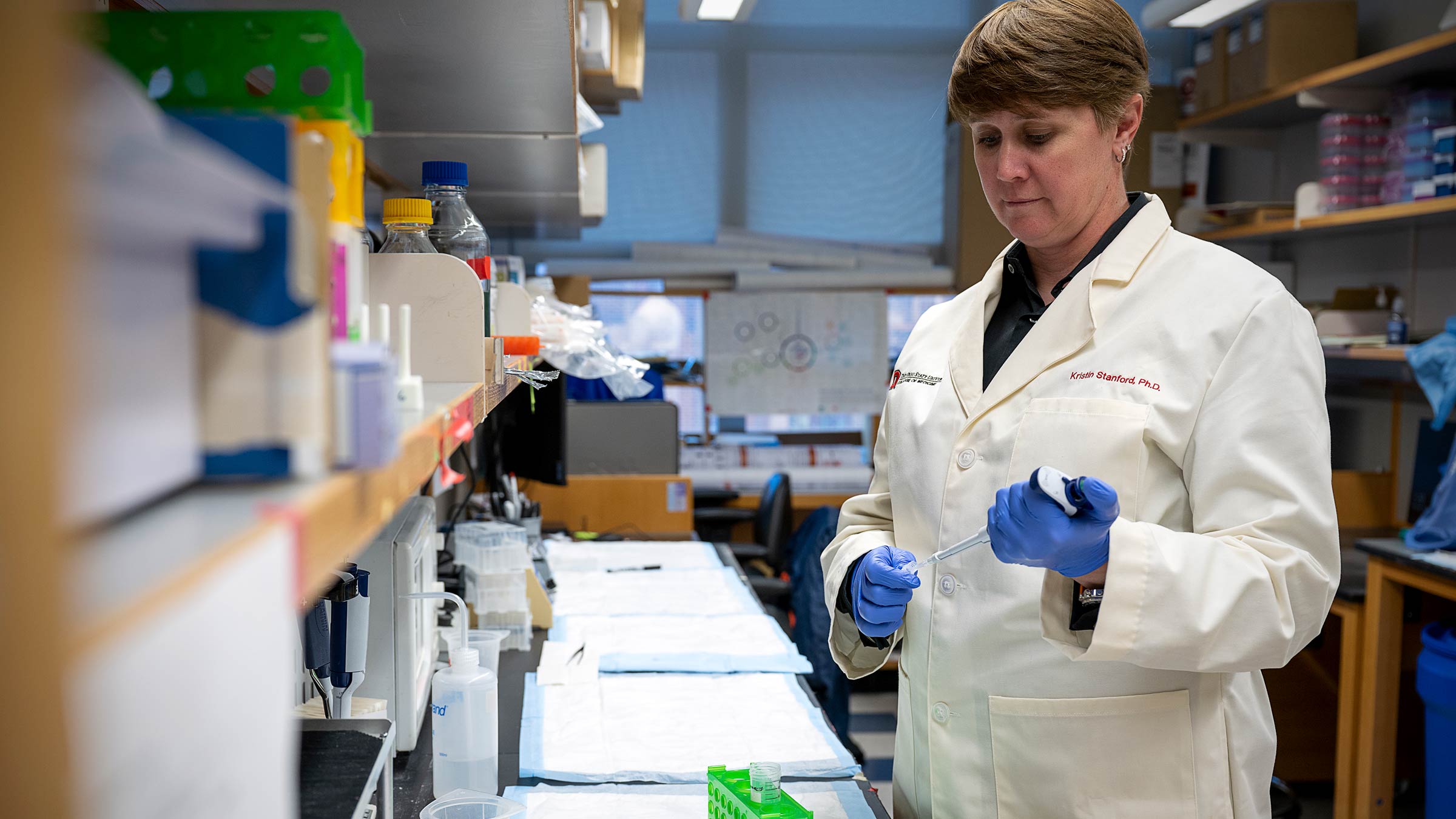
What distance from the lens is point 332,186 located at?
568mm

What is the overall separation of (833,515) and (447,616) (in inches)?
62.7

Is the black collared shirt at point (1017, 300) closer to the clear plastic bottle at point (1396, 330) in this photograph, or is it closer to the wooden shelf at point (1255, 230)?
the clear plastic bottle at point (1396, 330)

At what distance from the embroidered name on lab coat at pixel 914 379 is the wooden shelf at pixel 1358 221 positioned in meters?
2.23

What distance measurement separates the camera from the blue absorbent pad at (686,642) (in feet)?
6.91

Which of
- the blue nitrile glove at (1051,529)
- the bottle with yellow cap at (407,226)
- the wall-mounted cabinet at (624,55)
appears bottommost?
the blue nitrile glove at (1051,529)

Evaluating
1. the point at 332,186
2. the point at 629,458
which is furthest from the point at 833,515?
the point at 332,186

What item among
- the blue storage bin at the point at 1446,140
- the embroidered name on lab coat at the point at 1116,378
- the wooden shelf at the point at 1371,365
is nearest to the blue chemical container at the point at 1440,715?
the wooden shelf at the point at 1371,365

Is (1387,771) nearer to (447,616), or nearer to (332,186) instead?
(447,616)

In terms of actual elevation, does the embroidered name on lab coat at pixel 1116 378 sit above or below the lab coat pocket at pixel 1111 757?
above

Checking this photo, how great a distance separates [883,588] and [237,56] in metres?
1.01

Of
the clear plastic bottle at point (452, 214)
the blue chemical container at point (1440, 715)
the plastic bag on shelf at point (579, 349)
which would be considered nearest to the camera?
the clear plastic bottle at point (452, 214)

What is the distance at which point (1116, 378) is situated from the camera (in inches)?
49.6

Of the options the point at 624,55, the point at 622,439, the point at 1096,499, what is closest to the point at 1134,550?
the point at 1096,499

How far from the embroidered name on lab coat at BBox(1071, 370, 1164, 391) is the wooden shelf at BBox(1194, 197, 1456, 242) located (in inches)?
93.7
